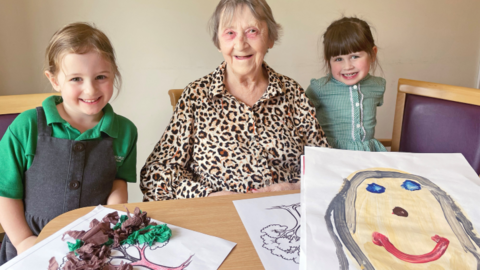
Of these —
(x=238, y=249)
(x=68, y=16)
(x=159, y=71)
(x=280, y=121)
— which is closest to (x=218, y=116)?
(x=280, y=121)

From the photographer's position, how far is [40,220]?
947 mm

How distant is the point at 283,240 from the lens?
0.65 m

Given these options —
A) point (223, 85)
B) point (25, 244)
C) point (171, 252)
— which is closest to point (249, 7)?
point (223, 85)

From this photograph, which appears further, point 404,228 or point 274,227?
point 274,227

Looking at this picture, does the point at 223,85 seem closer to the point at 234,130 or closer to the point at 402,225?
the point at 234,130

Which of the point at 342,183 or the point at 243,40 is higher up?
the point at 243,40

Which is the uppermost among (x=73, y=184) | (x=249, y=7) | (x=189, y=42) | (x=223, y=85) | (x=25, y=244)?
(x=249, y=7)

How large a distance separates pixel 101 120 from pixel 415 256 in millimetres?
939

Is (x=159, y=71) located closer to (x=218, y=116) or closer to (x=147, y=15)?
(x=147, y=15)

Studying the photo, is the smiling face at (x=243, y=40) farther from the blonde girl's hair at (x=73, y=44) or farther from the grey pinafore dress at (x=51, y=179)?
the grey pinafore dress at (x=51, y=179)

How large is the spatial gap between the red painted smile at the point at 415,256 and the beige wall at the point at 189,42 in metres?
1.51

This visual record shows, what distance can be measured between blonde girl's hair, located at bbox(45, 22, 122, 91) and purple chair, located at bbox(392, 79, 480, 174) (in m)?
1.34

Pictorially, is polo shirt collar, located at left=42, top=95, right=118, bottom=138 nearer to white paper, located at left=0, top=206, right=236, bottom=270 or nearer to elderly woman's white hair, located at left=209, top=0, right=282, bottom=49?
white paper, located at left=0, top=206, right=236, bottom=270

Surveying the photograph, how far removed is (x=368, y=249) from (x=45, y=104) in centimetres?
99
